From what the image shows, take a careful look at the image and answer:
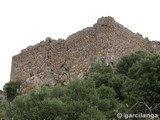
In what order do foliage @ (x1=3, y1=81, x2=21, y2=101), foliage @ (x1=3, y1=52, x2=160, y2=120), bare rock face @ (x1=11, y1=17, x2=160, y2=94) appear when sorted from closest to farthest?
foliage @ (x1=3, y1=52, x2=160, y2=120) → bare rock face @ (x1=11, y1=17, x2=160, y2=94) → foliage @ (x1=3, y1=81, x2=21, y2=101)

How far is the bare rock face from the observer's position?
31.3m

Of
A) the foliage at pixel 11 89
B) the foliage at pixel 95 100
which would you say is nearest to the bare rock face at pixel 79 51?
the foliage at pixel 11 89

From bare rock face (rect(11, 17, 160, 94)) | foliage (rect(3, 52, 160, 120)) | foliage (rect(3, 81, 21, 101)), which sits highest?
bare rock face (rect(11, 17, 160, 94))

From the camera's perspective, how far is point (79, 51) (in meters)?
32.4

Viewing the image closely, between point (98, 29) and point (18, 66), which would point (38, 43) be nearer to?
point (18, 66)

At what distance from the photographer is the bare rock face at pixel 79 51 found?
31281 mm

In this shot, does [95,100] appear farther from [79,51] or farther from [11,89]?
[11,89]

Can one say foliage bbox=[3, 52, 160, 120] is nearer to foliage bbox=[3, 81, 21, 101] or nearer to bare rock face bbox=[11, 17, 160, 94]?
bare rock face bbox=[11, 17, 160, 94]

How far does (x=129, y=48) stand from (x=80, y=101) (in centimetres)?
1331

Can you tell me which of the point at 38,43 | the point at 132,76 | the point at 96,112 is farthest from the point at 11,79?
the point at 96,112

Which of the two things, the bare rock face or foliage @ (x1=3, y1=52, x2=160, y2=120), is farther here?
the bare rock face

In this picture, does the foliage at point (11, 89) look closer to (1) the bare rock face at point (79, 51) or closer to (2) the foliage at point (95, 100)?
(1) the bare rock face at point (79, 51)

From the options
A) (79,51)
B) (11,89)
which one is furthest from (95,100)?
(11,89)

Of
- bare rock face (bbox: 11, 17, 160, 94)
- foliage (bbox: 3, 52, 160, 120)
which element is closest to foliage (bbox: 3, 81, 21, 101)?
bare rock face (bbox: 11, 17, 160, 94)
